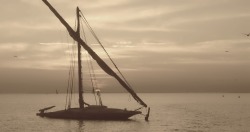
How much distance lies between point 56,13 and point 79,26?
17004mm

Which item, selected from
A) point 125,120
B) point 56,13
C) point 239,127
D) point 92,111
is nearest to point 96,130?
point 92,111

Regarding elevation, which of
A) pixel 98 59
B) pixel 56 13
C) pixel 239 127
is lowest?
pixel 239 127

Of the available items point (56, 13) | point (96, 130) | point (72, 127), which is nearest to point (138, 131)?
point (96, 130)

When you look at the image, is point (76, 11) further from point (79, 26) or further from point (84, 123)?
point (84, 123)

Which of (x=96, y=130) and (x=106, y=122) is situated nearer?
(x=96, y=130)

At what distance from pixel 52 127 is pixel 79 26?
17670 millimetres

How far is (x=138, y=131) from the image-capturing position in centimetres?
6656

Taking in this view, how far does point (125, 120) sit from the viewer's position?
243ft

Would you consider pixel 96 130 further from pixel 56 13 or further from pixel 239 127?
pixel 239 127

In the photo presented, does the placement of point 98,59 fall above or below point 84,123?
above

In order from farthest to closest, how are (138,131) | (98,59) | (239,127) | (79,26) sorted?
(239,127)
(79,26)
(138,131)
(98,59)

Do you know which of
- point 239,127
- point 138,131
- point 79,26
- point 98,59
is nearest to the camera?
point 98,59

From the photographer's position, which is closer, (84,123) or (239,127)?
(84,123)

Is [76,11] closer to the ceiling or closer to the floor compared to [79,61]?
closer to the ceiling
